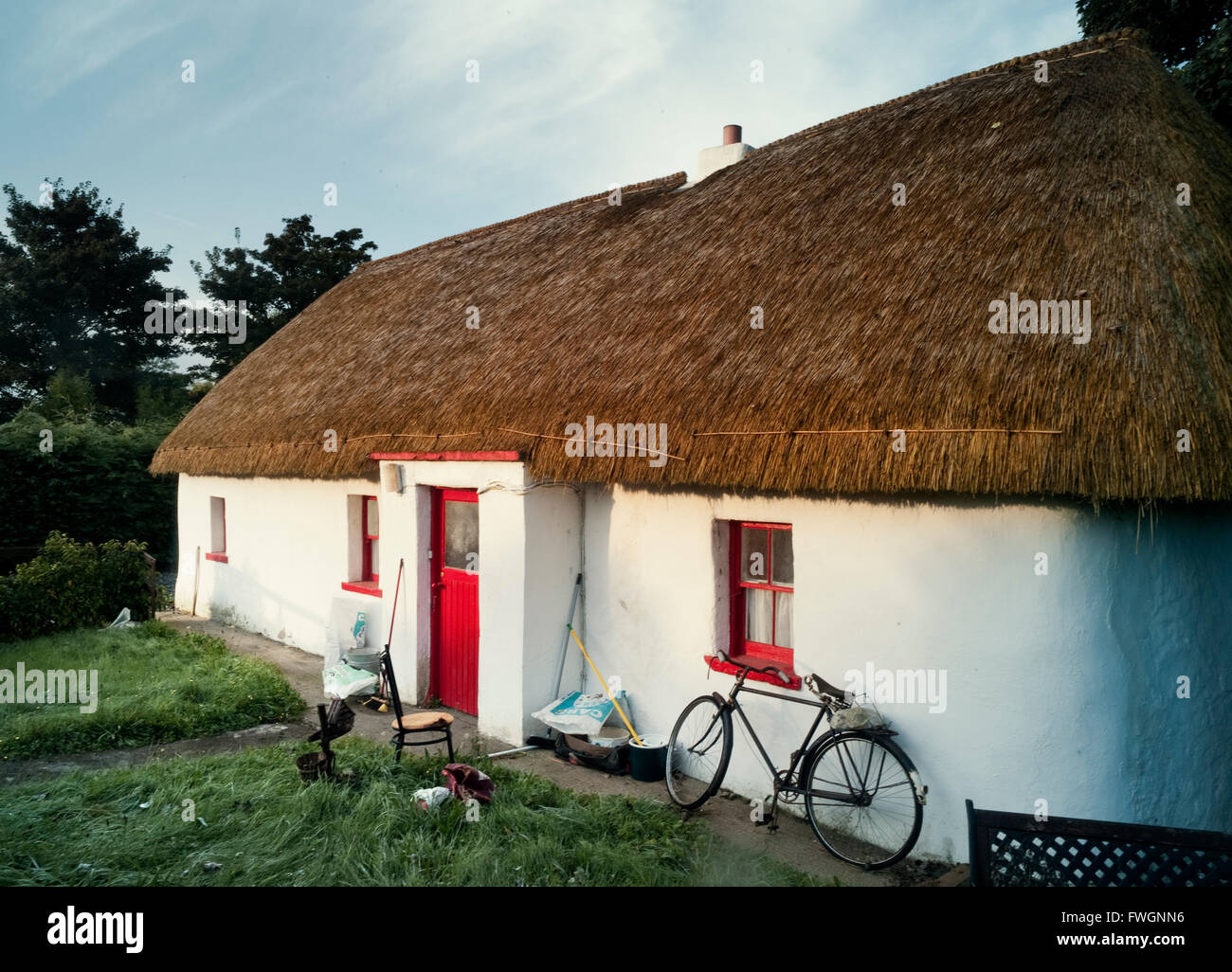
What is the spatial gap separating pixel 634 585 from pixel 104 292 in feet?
95.5

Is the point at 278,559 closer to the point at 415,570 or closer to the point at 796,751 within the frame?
the point at 415,570

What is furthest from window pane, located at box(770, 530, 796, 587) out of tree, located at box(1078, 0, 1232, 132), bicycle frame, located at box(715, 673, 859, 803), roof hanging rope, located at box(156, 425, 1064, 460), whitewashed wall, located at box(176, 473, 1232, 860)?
tree, located at box(1078, 0, 1232, 132)

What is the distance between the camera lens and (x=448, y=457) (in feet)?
27.0

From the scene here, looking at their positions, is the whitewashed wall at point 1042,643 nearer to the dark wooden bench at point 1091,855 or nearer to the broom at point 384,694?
the dark wooden bench at point 1091,855

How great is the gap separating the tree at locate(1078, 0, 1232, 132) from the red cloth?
1170 cm

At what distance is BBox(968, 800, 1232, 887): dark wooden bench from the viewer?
10.8ft

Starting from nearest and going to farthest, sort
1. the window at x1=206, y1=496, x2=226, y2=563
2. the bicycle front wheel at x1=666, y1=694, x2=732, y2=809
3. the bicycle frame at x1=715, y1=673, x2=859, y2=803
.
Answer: the bicycle frame at x1=715, y1=673, x2=859, y2=803 → the bicycle front wheel at x1=666, y1=694, x2=732, y2=809 → the window at x1=206, y1=496, x2=226, y2=563

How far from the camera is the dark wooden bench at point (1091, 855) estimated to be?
331cm

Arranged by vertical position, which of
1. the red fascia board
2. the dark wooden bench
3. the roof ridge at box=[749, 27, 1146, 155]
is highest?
the roof ridge at box=[749, 27, 1146, 155]

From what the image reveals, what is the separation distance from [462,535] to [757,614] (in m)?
3.37

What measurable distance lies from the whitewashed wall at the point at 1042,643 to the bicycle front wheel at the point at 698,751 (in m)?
0.66

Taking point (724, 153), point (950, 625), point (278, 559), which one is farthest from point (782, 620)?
point (278, 559)

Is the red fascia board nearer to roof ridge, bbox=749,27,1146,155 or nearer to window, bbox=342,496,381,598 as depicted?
window, bbox=342,496,381,598
